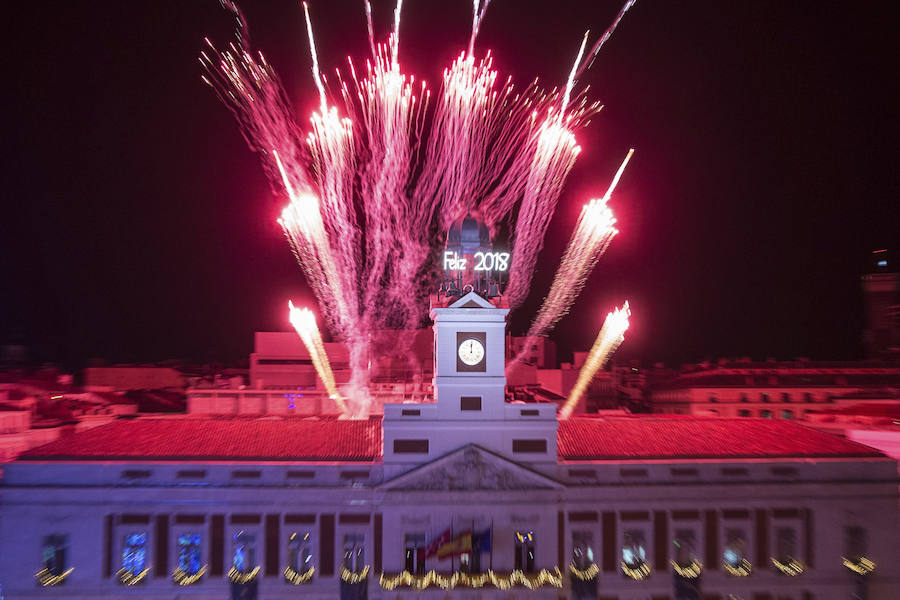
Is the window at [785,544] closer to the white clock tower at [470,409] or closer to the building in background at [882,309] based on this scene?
the white clock tower at [470,409]

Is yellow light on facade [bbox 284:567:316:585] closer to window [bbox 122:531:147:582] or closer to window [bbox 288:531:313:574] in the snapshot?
window [bbox 288:531:313:574]

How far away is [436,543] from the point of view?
946 inches

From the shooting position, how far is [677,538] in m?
24.9

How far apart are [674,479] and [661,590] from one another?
4.26 m

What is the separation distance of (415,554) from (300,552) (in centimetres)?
442

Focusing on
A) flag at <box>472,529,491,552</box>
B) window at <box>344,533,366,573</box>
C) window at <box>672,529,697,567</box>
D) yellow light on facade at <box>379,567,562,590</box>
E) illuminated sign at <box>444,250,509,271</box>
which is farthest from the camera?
illuminated sign at <box>444,250,509,271</box>

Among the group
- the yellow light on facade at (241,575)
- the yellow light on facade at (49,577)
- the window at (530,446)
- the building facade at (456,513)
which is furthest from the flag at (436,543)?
the yellow light on facade at (49,577)

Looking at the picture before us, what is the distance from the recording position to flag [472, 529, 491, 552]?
24250mm

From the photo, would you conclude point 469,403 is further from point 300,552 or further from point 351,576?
point 300,552

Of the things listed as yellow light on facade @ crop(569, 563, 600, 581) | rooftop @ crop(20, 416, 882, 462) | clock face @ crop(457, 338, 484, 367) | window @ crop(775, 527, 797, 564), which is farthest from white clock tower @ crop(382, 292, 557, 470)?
window @ crop(775, 527, 797, 564)

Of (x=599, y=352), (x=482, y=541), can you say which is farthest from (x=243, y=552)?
(x=599, y=352)

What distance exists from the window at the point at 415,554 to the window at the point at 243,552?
5874mm

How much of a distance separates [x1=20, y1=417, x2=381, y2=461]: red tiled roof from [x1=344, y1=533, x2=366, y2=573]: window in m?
A: 2.96

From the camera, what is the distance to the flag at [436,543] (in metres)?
24.0
